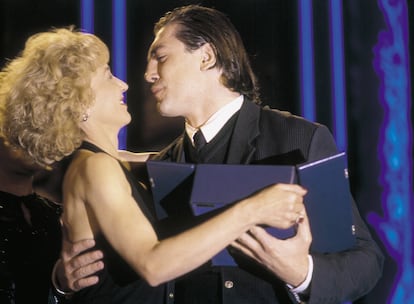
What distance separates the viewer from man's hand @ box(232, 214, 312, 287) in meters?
1.65

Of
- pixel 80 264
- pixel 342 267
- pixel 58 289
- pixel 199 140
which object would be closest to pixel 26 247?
pixel 58 289

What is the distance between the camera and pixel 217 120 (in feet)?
6.93

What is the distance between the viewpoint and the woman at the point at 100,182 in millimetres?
1593

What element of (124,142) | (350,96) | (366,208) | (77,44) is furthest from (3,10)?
(366,208)

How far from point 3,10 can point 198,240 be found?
1894 mm

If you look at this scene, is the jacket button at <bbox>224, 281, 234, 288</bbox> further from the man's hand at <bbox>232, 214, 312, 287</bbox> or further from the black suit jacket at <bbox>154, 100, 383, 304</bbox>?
the man's hand at <bbox>232, 214, 312, 287</bbox>

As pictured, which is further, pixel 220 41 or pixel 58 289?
pixel 220 41

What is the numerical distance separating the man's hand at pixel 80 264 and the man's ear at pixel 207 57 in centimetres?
70

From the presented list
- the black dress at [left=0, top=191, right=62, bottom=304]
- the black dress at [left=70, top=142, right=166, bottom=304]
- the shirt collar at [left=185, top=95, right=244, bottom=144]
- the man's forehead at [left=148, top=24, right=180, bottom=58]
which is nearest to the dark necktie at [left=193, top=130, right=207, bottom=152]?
the shirt collar at [left=185, top=95, right=244, bottom=144]

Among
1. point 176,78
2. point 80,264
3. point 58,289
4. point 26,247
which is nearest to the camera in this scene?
point 80,264

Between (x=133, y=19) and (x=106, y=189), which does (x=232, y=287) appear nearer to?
(x=106, y=189)

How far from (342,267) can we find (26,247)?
3.49 ft

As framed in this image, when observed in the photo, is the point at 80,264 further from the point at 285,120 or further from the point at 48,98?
the point at 285,120

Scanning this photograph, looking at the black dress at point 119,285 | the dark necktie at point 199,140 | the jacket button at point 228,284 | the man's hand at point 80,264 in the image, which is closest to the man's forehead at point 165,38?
the dark necktie at point 199,140
